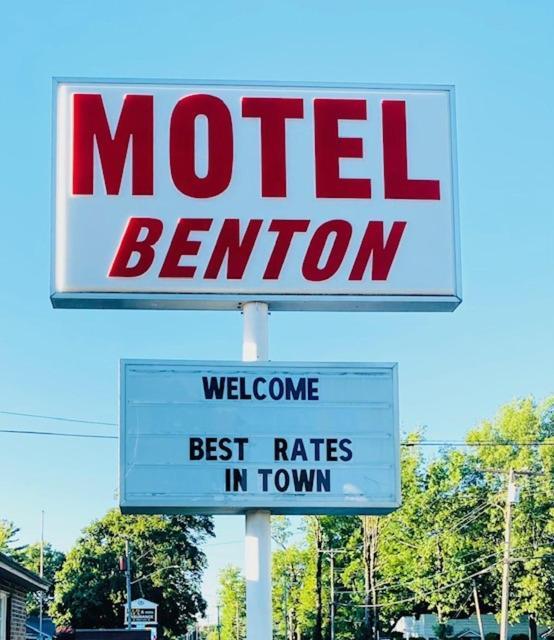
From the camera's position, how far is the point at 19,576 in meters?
21.1

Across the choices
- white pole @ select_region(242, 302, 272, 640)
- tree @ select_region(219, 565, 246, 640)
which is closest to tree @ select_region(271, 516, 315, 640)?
tree @ select_region(219, 565, 246, 640)

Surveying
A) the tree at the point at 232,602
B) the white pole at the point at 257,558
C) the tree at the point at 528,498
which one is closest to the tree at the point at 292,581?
the tree at the point at 528,498

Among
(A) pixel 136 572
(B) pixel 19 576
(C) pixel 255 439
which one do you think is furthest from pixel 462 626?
(C) pixel 255 439

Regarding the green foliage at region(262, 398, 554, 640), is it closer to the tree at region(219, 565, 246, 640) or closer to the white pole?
the white pole

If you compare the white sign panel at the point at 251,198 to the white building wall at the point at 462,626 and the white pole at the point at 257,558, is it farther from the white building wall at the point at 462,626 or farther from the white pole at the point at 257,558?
the white building wall at the point at 462,626

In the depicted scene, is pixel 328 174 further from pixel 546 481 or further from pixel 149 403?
pixel 546 481

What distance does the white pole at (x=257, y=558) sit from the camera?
9383mm

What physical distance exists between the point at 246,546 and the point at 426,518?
193 feet

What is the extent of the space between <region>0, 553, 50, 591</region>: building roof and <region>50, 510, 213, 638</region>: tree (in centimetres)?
4658

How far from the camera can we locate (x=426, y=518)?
67.1 meters


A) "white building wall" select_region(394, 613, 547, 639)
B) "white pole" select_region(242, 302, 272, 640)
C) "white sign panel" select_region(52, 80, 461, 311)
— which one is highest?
"white sign panel" select_region(52, 80, 461, 311)

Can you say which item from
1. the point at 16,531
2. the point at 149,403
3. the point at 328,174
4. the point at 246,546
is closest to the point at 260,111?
the point at 328,174

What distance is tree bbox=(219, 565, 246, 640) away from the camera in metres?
142

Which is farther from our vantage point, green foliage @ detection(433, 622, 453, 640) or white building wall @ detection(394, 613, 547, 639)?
white building wall @ detection(394, 613, 547, 639)
